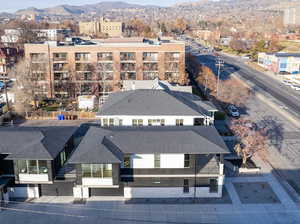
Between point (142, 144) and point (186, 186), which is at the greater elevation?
point (142, 144)

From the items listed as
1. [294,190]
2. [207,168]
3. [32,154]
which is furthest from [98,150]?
[294,190]

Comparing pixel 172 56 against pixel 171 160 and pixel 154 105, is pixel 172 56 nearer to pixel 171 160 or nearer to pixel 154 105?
pixel 154 105

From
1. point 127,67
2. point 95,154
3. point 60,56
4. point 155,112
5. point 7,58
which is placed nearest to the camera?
point 95,154

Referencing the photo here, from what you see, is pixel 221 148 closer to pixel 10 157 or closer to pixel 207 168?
pixel 207 168

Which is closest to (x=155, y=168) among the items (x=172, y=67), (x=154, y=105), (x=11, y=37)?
(x=154, y=105)

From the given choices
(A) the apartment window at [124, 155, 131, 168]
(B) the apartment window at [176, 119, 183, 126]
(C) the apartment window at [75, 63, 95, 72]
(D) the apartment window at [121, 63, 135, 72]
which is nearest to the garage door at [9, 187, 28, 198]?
(A) the apartment window at [124, 155, 131, 168]

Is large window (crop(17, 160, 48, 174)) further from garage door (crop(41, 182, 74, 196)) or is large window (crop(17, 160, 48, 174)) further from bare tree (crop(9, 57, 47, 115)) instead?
bare tree (crop(9, 57, 47, 115))
